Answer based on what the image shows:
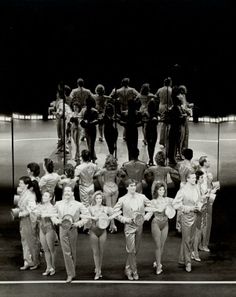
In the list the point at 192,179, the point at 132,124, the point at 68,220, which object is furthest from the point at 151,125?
the point at 68,220

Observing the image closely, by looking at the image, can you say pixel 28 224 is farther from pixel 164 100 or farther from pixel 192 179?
pixel 164 100

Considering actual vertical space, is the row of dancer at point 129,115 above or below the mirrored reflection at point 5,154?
above

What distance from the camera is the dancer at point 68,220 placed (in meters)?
11.9

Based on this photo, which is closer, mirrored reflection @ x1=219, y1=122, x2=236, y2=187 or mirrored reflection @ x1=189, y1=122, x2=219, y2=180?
mirrored reflection @ x1=219, y1=122, x2=236, y2=187

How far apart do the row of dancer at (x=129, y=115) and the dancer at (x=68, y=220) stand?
4.13 meters

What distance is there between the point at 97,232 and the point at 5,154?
688 centimetres

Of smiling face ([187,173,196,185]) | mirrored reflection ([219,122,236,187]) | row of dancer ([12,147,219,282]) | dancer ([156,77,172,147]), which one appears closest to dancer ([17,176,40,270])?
row of dancer ([12,147,219,282])

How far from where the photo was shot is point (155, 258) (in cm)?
1291

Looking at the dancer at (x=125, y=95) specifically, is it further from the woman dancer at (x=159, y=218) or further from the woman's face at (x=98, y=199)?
the woman's face at (x=98, y=199)

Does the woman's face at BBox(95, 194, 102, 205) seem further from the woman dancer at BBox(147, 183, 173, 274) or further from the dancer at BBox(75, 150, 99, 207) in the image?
the dancer at BBox(75, 150, 99, 207)

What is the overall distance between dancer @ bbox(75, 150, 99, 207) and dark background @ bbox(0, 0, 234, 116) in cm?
474

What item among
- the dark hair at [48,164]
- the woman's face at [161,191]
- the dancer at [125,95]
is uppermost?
the dancer at [125,95]

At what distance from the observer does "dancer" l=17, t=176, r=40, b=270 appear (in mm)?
12289

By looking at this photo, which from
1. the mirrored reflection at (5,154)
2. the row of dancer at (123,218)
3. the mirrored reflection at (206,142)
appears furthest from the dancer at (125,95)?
the row of dancer at (123,218)
